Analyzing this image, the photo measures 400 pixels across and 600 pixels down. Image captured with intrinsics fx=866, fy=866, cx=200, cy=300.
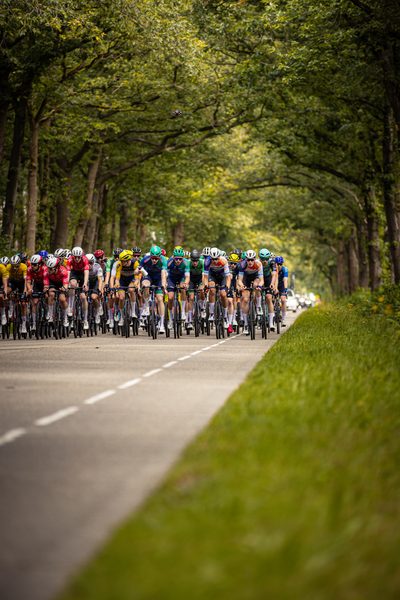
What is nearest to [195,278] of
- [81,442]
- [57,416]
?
[57,416]

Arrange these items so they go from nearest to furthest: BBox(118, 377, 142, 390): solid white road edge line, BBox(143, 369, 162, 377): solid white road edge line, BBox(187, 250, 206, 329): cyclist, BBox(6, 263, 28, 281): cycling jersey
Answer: BBox(118, 377, 142, 390): solid white road edge line
BBox(143, 369, 162, 377): solid white road edge line
BBox(187, 250, 206, 329): cyclist
BBox(6, 263, 28, 281): cycling jersey

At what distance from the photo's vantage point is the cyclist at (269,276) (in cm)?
2198

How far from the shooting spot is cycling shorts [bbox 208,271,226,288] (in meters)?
21.3

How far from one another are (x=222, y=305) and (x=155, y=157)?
Answer: 19298 mm

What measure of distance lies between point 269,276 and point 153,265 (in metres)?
3.43

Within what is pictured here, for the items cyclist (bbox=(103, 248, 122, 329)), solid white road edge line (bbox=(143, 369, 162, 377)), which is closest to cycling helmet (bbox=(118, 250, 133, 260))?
cyclist (bbox=(103, 248, 122, 329))

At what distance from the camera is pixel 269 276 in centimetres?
2292

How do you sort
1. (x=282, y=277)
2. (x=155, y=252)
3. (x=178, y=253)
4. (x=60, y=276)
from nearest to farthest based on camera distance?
(x=155, y=252) → (x=60, y=276) → (x=178, y=253) → (x=282, y=277)

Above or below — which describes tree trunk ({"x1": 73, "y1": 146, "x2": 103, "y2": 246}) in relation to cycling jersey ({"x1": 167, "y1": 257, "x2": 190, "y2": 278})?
above

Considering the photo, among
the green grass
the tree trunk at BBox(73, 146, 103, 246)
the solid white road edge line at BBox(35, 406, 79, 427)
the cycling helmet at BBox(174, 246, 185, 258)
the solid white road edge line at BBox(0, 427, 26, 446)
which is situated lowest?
the green grass

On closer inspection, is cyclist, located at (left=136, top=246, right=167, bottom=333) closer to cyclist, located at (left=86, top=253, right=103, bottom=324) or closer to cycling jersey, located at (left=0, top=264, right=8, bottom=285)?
cyclist, located at (left=86, top=253, right=103, bottom=324)

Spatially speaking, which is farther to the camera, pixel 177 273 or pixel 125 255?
pixel 125 255

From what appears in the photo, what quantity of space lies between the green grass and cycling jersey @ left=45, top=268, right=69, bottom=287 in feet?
43.7

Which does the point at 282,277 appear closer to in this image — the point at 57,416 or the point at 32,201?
the point at 32,201
